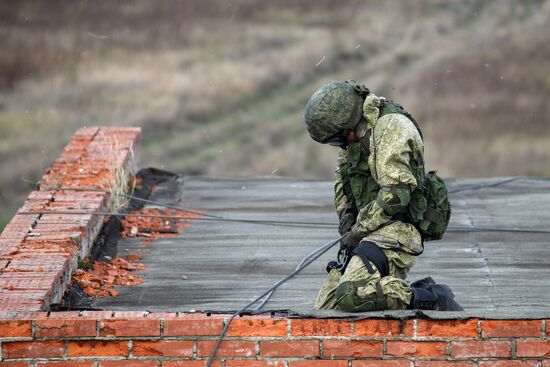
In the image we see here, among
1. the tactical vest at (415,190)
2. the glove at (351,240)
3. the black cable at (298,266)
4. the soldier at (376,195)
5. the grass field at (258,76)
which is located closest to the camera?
the soldier at (376,195)

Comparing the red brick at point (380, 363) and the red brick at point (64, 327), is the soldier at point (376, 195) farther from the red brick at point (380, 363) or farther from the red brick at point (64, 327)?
the red brick at point (64, 327)

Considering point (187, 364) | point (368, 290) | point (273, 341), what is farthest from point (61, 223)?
point (368, 290)

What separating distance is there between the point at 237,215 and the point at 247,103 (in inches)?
683

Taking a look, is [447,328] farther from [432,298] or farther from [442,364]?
[432,298]

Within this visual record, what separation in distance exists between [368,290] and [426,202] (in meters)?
0.63

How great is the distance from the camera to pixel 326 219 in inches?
339

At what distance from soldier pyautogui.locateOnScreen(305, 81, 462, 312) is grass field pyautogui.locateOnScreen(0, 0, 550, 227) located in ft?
49.2

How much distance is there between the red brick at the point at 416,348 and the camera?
5.55 meters

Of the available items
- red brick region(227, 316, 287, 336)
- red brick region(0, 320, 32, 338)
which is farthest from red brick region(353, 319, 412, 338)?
red brick region(0, 320, 32, 338)

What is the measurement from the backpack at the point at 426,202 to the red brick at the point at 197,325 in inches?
47.8

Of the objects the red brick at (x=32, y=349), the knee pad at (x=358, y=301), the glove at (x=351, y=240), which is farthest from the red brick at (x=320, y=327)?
the red brick at (x=32, y=349)

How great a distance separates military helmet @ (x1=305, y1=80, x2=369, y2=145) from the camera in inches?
229

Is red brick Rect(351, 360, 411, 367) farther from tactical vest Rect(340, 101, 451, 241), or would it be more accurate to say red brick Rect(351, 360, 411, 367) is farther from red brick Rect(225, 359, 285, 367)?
tactical vest Rect(340, 101, 451, 241)

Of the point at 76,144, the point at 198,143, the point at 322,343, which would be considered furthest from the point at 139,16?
the point at 322,343
